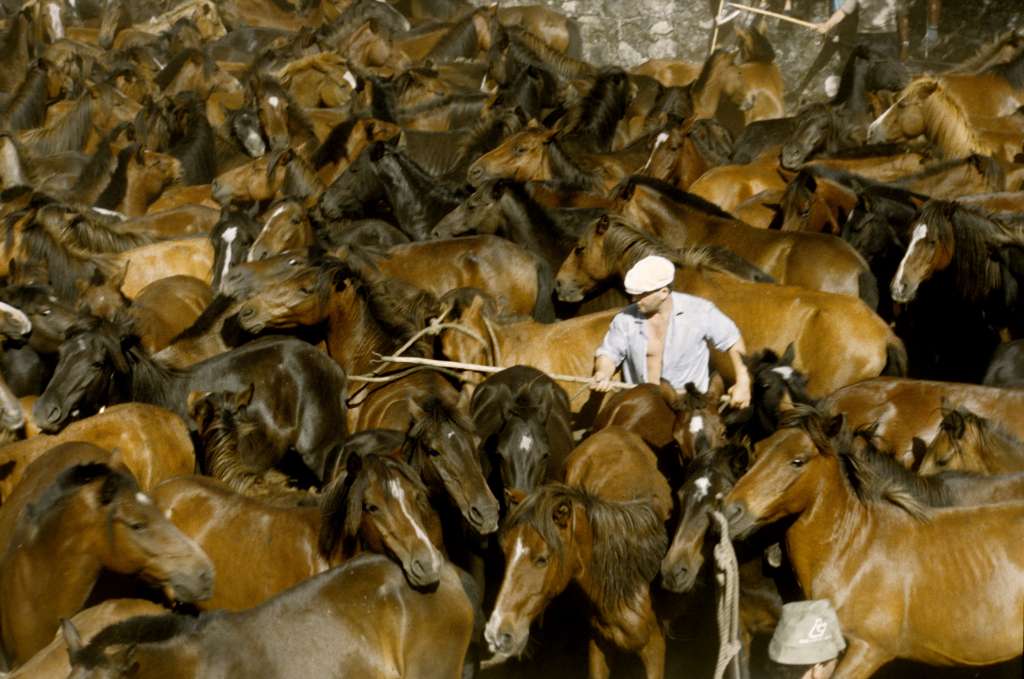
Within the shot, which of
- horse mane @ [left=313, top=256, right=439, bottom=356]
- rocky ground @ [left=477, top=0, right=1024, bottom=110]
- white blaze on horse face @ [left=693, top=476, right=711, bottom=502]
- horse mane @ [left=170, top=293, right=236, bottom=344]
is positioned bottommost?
rocky ground @ [left=477, top=0, right=1024, bottom=110]

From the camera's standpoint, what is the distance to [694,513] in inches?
248

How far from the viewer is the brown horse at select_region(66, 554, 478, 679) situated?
5617 millimetres

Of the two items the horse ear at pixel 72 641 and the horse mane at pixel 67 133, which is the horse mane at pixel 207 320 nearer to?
the horse ear at pixel 72 641

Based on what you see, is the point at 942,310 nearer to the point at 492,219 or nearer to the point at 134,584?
the point at 492,219

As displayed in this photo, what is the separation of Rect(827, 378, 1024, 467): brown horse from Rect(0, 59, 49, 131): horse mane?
10823 mm

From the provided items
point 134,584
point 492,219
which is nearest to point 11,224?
point 492,219

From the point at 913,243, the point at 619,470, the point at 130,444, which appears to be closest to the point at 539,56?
the point at 913,243

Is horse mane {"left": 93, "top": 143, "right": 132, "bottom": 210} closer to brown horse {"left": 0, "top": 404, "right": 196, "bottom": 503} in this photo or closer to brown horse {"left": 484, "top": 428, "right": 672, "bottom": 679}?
brown horse {"left": 0, "top": 404, "right": 196, "bottom": 503}

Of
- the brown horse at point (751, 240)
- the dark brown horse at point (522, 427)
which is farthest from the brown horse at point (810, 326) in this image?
the dark brown horse at point (522, 427)

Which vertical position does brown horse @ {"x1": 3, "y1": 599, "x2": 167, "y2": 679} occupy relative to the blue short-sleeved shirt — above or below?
above

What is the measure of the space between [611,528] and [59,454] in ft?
9.18

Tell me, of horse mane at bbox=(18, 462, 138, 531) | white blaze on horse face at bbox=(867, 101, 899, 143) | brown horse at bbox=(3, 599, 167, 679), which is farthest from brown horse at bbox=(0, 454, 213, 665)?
white blaze on horse face at bbox=(867, 101, 899, 143)

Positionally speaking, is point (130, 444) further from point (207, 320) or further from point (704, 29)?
point (704, 29)

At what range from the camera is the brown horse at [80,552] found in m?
6.36
